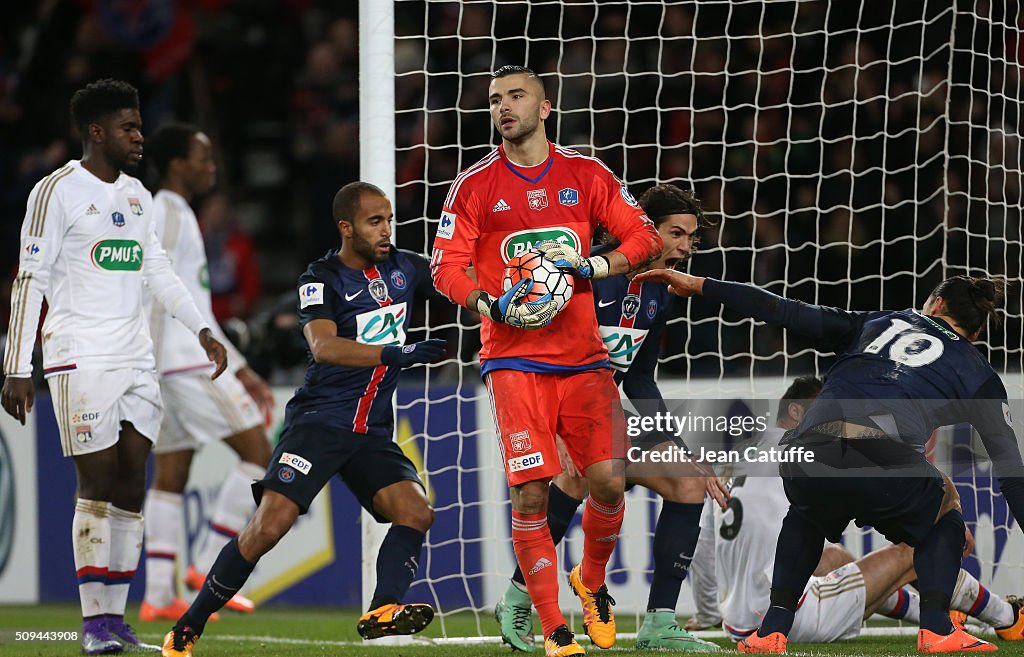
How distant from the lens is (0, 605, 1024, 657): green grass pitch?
18.4 feet

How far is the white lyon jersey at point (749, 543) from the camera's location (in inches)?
239

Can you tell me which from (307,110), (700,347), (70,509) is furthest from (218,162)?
(700,347)

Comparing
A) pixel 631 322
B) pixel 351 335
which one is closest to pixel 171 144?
pixel 351 335

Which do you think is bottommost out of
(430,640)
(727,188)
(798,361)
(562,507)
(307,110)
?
(430,640)

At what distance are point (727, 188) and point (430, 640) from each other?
152 inches

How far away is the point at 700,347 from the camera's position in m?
8.15

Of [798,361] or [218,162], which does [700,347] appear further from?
[218,162]

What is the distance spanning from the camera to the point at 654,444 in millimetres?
5668

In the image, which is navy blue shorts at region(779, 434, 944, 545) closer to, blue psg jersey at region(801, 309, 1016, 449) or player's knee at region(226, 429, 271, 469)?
blue psg jersey at region(801, 309, 1016, 449)

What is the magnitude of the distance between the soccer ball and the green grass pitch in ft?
4.99

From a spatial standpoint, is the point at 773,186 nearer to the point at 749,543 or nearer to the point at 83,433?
the point at 749,543

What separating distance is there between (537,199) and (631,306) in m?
0.82

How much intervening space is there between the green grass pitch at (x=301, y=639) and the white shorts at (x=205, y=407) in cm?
104

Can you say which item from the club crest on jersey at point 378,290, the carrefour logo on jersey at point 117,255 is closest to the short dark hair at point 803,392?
the club crest on jersey at point 378,290
